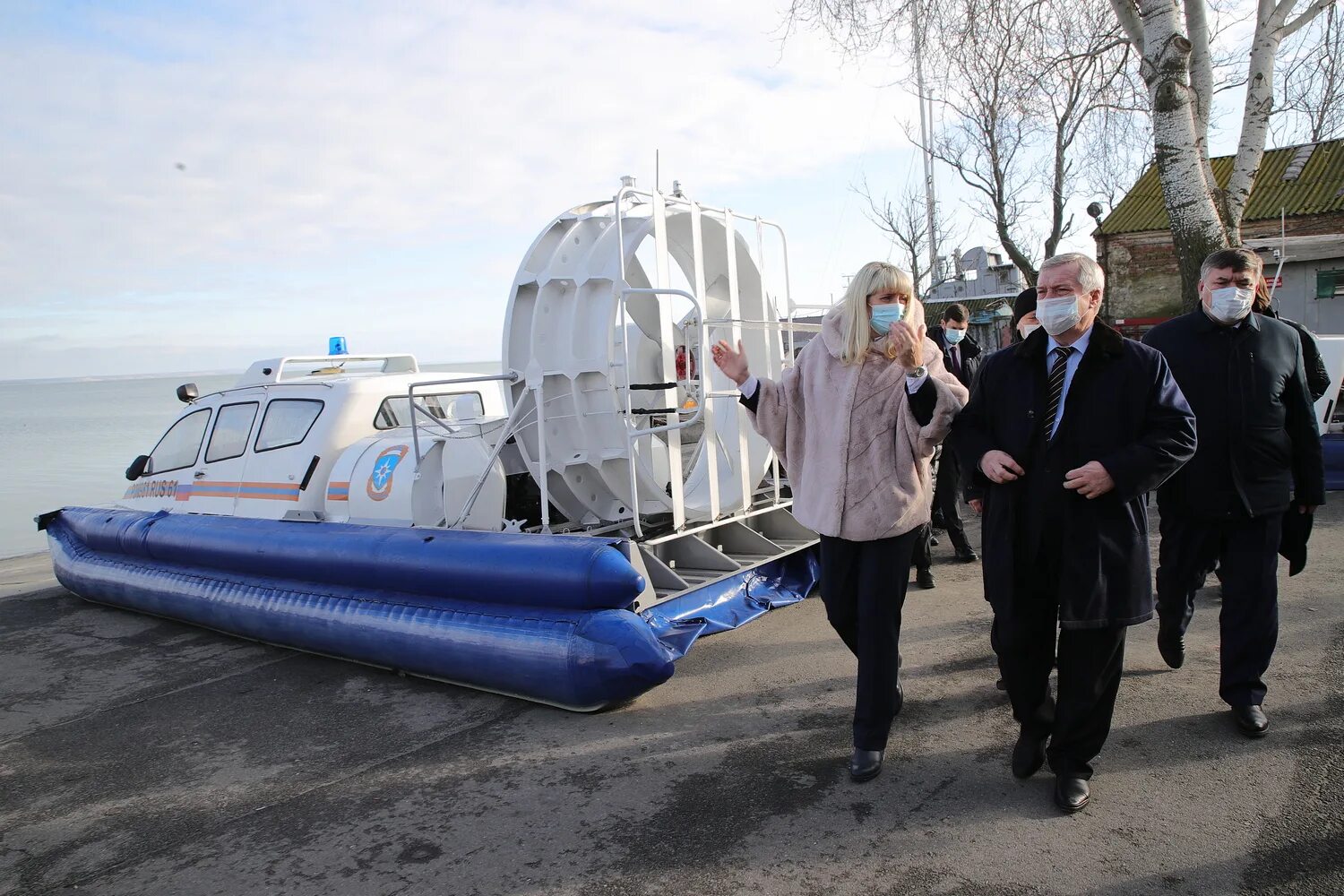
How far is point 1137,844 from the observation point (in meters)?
3.18

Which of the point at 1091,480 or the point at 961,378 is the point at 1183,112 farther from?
the point at 1091,480

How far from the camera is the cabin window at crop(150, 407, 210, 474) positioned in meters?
8.91

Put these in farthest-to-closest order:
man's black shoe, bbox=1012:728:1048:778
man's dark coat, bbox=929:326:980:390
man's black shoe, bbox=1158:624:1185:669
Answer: man's dark coat, bbox=929:326:980:390 → man's black shoe, bbox=1158:624:1185:669 → man's black shoe, bbox=1012:728:1048:778

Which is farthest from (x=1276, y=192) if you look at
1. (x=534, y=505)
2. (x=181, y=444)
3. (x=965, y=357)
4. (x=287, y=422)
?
(x=181, y=444)

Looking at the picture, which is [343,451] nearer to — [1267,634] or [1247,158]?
[1267,634]

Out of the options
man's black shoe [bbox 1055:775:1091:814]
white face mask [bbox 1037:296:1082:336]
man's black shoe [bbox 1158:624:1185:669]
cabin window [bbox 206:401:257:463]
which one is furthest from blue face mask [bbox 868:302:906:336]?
cabin window [bbox 206:401:257:463]

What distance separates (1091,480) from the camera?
130 inches

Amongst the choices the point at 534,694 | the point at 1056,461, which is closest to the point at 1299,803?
the point at 1056,461

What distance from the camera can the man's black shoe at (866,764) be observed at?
380 cm

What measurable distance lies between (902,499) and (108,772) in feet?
13.0

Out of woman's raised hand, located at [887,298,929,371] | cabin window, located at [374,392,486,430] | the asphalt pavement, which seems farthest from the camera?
cabin window, located at [374,392,486,430]

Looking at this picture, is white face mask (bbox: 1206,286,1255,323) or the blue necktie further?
white face mask (bbox: 1206,286,1255,323)

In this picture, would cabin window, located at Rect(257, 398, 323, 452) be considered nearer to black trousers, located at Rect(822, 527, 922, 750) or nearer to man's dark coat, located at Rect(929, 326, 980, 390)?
man's dark coat, located at Rect(929, 326, 980, 390)

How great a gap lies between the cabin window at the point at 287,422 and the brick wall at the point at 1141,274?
2583 cm
